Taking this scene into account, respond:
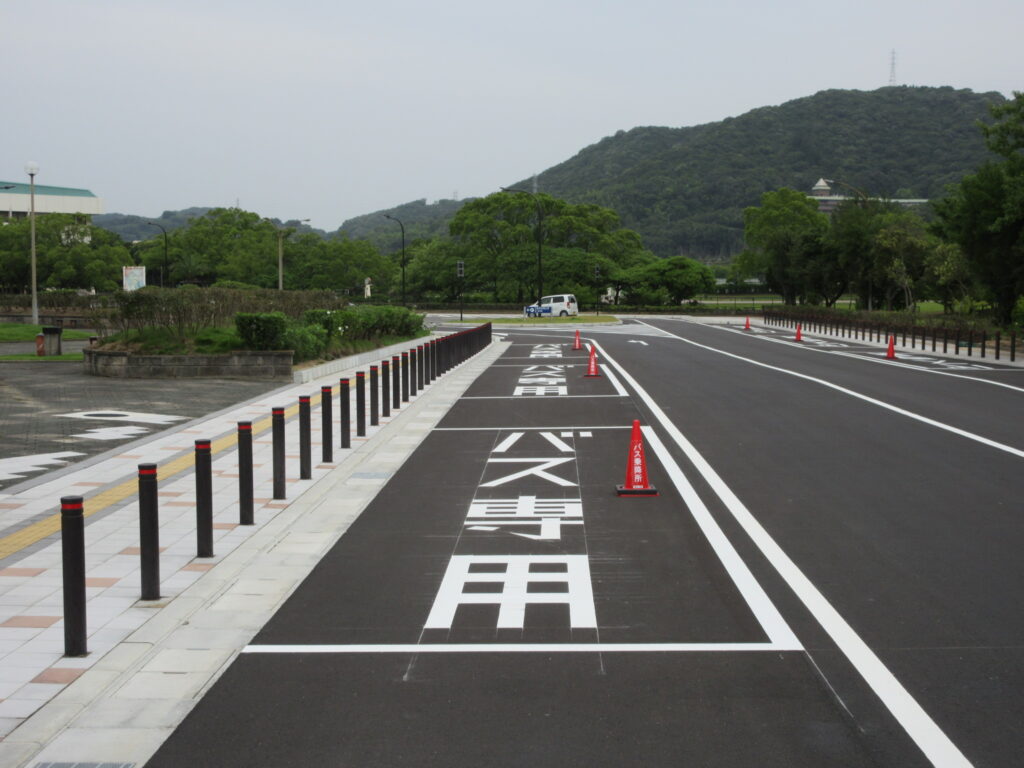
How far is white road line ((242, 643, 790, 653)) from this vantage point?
5.80 metres

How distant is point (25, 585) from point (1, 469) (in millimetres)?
4894

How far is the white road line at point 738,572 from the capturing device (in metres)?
6.06

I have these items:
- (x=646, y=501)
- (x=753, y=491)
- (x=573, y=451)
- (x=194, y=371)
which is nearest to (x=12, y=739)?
(x=646, y=501)

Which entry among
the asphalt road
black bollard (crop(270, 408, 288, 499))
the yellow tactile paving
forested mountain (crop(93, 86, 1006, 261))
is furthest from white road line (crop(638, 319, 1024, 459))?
forested mountain (crop(93, 86, 1006, 261))

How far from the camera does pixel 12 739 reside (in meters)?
4.62

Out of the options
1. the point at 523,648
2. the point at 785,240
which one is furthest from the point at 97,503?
the point at 785,240

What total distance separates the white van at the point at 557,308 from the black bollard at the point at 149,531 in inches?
2547

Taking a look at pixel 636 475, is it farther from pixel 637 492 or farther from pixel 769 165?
pixel 769 165

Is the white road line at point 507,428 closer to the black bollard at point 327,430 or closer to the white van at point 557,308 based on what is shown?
the black bollard at point 327,430

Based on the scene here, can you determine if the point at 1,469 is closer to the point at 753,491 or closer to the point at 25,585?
the point at 25,585

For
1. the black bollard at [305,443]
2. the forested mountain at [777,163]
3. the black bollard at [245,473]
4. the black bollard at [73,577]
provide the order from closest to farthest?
the black bollard at [73,577], the black bollard at [245,473], the black bollard at [305,443], the forested mountain at [777,163]

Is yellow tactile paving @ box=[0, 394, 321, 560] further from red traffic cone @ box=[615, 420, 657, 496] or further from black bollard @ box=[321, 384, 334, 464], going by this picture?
red traffic cone @ box=[615, 420, 657, 496]

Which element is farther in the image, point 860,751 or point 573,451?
point 573,451

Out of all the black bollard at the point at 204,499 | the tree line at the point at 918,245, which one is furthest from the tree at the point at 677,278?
the black bollard at the point at 204,499
